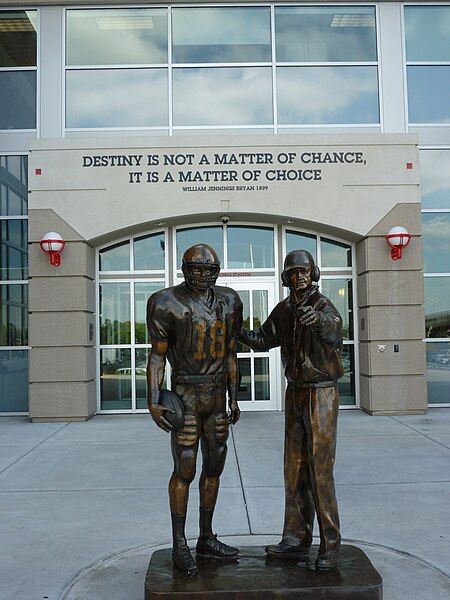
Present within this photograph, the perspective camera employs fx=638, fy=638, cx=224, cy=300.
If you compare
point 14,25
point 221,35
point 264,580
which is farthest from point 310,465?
point 14,25

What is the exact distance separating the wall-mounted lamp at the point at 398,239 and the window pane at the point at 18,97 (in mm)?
6977

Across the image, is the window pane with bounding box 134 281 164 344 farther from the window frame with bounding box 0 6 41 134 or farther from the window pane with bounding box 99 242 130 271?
the window frame with bounding box 0 6 41 134

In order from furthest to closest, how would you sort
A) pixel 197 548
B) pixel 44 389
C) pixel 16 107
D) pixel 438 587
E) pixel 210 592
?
1. pixel 16 107
2. pixel 44 389
3. pixel 197 548
4. pixel 438 587
5. pixel 210 592

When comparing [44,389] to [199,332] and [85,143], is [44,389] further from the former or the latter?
[199,332]

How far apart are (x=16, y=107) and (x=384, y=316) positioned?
7832 millimetres

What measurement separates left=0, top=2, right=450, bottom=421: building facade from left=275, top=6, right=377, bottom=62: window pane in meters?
0.03

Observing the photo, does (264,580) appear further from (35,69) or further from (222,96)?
(35,69)

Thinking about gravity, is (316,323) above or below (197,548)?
above

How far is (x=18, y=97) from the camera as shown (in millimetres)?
12055

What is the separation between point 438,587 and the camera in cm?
392

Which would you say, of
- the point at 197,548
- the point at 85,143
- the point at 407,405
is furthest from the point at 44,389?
the point at 197,548

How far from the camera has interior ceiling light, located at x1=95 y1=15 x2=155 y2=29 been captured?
→ 12.3 m

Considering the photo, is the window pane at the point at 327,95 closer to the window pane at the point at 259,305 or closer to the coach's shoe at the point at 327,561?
the window pane at the point at 259,305

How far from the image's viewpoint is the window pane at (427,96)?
39.9 ft
